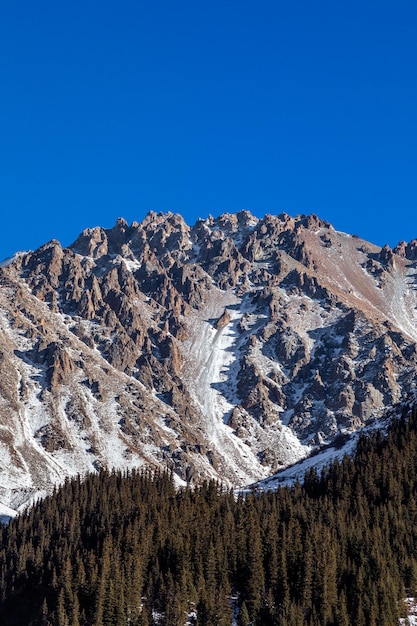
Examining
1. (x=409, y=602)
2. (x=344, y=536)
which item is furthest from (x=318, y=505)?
(x=409, y=602)

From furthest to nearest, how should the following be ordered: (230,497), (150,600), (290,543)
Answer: (230,497), (290,543), (150,600)

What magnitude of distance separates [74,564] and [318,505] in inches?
2256

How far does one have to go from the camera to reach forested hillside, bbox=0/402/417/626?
12469 cm

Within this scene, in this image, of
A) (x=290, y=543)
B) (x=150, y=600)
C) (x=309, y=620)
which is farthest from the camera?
(x=290, y=543)

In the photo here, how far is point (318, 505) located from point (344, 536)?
23.7 metres

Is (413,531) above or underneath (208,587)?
above

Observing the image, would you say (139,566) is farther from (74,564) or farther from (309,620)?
(309,620)

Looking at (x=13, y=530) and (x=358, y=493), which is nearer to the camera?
(x=358, y=493)

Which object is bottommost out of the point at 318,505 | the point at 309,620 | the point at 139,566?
the point at 309,620

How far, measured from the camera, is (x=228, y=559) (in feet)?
460

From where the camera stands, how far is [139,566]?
5408 inches

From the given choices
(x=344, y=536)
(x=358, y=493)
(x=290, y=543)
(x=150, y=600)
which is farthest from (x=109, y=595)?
(x=358, y=493)

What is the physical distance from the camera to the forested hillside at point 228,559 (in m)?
125

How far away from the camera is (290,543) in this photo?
14325 cm
